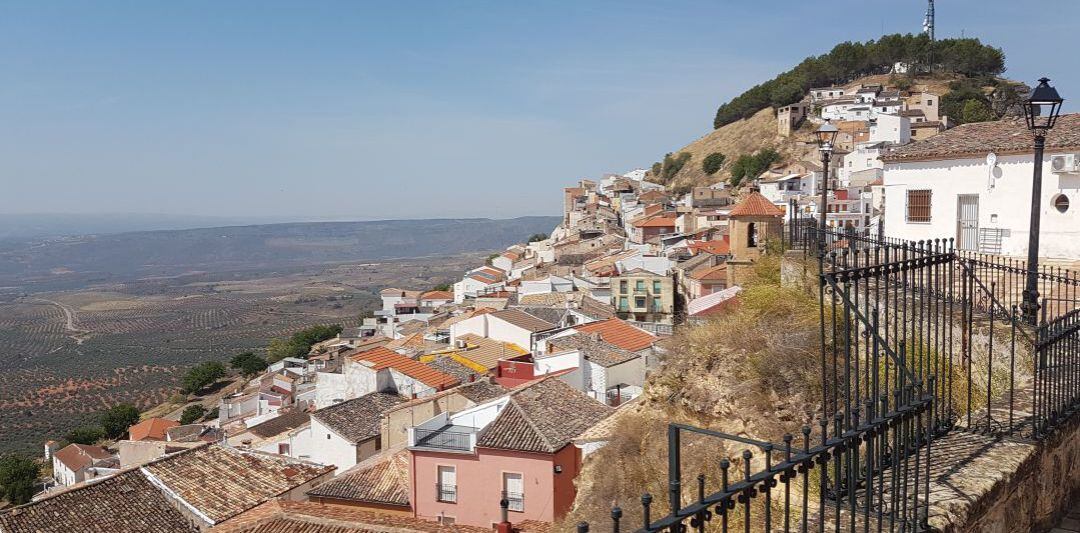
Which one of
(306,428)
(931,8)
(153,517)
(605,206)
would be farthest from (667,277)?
(931,8)

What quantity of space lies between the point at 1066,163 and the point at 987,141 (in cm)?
190

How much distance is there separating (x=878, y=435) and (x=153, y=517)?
18632mm

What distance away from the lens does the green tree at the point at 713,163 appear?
9694cm

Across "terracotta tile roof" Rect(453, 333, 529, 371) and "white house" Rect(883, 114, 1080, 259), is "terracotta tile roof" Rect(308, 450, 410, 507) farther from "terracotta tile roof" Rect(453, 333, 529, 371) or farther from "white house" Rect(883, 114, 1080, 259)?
"white house" Rect(883, 114, 1080, 259)

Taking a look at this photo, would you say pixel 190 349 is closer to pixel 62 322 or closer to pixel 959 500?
pixel 62 322

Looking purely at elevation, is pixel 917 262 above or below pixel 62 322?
above

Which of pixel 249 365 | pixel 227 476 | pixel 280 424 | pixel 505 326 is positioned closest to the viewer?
pixel 227 476

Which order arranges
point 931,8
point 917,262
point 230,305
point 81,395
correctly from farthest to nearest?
1. point 230,305
2. point 931,8
3. point 81,395
4. point 917,262

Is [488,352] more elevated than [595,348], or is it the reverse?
[595,348]

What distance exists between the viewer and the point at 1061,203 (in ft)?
50.8

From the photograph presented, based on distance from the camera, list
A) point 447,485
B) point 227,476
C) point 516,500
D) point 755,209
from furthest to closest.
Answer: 1. point 755,209
2. point 227,476
3. point 447,485
4. point 516,500

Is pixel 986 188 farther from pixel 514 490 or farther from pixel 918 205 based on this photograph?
pixel 514 490

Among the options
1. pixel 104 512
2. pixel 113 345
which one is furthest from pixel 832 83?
pixel 113 345

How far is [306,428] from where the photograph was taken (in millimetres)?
25672
